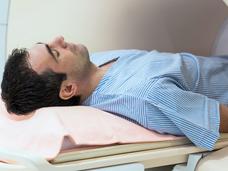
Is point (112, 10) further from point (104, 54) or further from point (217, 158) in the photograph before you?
point (217, 158)

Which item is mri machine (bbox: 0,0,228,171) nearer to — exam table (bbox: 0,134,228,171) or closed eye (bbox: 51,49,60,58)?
closed eye (bbox: 51,49,60,58)

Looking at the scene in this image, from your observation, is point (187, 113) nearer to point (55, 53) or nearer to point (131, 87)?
point (131, 87)

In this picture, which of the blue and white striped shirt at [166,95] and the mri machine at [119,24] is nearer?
the blue and white striped shirt at [166,95]

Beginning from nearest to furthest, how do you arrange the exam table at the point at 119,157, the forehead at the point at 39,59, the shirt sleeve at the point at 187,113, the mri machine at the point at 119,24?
the exam table at the point at 119,157 < the shirt sleeve at the point at 187,113 < the forehead at the point at 39,59 < the mri machine at the point at 119,24

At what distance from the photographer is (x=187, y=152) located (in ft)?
3.41

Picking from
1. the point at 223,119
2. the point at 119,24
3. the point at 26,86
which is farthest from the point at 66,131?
the point at 119,24

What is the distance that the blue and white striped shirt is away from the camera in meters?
1.04

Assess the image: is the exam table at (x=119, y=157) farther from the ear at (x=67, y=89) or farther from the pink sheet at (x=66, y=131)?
the ear at (x=67, y=89)

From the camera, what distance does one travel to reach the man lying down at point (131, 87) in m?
1.05

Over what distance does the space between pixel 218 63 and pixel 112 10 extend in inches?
18.6

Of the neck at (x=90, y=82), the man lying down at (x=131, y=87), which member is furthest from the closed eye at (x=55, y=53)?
the neck at (x=90, y=82)

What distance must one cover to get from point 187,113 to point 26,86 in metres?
0.41

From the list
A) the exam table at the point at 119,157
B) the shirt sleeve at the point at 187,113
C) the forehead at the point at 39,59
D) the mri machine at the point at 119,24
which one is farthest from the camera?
the mri machine at the point at 119,24

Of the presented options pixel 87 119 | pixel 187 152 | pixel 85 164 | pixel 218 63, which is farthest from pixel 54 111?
pixel 218 63
